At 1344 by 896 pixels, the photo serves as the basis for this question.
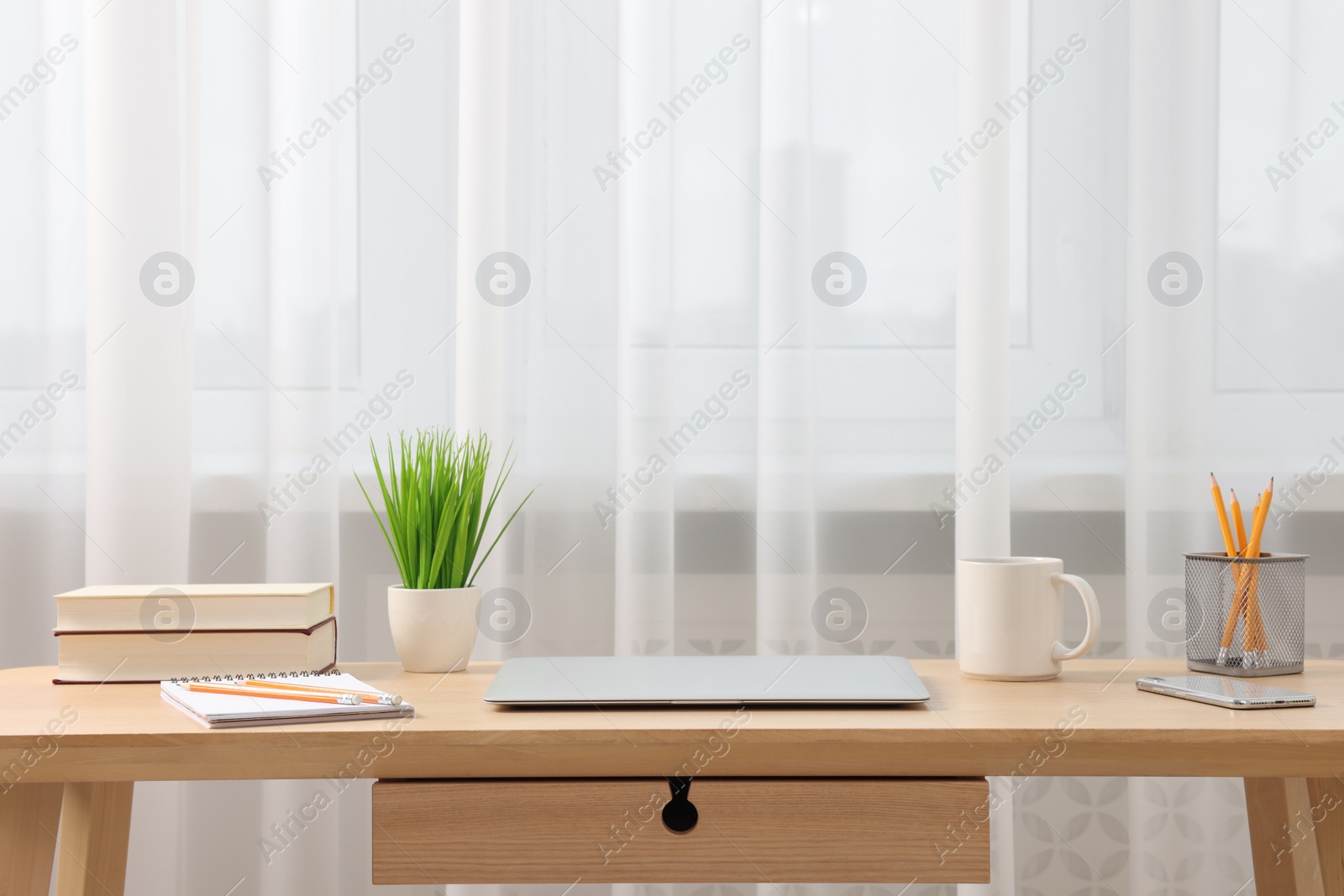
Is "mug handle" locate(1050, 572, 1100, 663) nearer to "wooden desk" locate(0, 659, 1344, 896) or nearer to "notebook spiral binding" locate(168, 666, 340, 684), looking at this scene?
"wooden desk" locate(0, 659, 1344, 896)

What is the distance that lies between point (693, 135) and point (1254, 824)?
0.99 m

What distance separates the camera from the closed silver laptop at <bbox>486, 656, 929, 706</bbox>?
2.56ft

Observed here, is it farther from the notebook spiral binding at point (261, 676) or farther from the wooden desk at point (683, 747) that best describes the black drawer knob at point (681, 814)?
the notebook spiral binding at point (261, 676)

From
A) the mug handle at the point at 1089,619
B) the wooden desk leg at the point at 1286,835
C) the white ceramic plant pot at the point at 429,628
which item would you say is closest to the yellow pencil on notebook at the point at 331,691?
the white ceramic plant pot at the point at 429,628

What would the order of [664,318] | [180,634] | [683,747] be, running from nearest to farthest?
[683,747], [180,634], [664,318]

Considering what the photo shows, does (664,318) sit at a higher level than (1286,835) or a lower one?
higher

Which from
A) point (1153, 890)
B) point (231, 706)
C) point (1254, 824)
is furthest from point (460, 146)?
point (1153, 890)

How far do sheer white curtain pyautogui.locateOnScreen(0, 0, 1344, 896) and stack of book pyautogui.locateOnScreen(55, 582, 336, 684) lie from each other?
1.15 feet

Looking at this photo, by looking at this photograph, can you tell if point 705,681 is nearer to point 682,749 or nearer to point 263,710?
point 682,749

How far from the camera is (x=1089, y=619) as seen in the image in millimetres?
895

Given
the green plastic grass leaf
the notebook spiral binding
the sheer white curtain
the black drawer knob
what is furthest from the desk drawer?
the sheer white curtain

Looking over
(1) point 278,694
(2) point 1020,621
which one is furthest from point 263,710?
(2) point 1020,621

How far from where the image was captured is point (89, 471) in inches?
49.8

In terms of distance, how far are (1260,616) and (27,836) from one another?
1.03 metres
